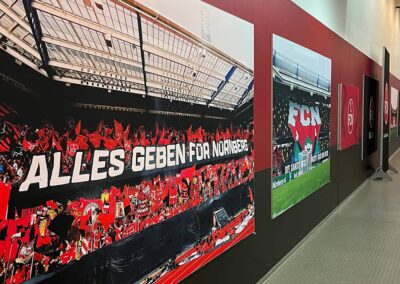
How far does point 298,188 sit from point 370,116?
4425 millimetres

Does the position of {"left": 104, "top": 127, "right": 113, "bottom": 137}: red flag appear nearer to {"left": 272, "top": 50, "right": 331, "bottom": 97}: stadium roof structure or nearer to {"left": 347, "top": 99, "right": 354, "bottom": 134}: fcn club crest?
{"left": 272, "top": 50, "right": 331, "bottom": 97}: stadium roof structure

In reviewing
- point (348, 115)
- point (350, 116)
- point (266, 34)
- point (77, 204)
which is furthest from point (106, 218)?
point (350, 116)

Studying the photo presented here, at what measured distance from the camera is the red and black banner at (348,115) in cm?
548

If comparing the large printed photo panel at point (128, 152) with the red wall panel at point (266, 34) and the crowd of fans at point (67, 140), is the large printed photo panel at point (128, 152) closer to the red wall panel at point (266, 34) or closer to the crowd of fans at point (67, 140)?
the crowd of fans at point (67, 140)

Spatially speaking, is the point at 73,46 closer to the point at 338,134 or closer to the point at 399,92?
the point at 338,134

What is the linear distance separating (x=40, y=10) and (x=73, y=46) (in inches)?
7.4

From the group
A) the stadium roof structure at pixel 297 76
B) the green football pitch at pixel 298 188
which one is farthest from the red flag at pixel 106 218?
the stadium roof structure at pixel 297 76

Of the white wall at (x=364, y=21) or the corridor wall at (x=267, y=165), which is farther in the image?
the white wall at (x=364, y=21)

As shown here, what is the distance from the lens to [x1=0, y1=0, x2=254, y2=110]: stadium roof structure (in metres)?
1.37

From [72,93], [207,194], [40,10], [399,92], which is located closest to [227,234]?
[207,194]

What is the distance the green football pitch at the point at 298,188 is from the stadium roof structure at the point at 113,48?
1.27 meters

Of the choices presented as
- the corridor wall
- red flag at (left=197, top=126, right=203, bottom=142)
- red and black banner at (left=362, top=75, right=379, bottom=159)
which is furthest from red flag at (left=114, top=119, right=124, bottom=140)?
red and black banner at (left=362, top=75, right=379, bottom=159)

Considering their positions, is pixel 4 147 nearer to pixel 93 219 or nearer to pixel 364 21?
pixel 93 219

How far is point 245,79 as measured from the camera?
281 centimetres
